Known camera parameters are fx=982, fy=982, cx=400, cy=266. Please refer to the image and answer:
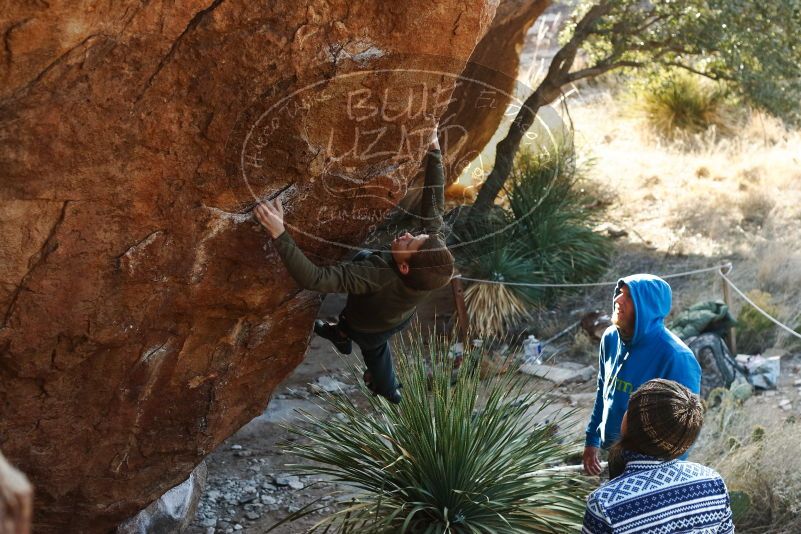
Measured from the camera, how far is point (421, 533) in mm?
4402

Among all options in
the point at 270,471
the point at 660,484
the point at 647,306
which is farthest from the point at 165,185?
the point at 270,471

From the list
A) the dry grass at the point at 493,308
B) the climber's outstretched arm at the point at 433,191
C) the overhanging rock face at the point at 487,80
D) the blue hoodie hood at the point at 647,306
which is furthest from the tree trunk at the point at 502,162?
the blue hoodie hood at the point at 647,306

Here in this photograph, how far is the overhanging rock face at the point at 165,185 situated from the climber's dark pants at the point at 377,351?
0.24m

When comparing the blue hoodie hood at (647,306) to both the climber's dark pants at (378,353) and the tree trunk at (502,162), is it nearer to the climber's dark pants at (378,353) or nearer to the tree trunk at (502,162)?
the climber's dark pants at (378,353)

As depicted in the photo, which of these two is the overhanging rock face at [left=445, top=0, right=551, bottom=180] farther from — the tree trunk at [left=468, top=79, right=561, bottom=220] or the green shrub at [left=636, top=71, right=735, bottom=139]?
the green shrub at [left=636, top=71, right=735, bottom=139]

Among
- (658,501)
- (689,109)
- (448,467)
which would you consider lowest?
(658,501)

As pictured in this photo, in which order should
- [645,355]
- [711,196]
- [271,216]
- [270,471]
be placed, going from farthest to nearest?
[711,196]
[270,471]
[645,355]
[271,216]

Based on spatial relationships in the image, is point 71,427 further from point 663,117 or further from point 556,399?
point 663,117

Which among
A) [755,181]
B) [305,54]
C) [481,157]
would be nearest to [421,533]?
[305,54]

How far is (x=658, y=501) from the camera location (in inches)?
111

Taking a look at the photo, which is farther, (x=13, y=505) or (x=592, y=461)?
(x=592, y=461)

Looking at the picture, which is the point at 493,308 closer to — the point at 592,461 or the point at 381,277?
the point at 592,461

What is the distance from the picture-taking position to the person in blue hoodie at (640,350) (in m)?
3.87

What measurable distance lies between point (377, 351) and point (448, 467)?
67 centimetres
